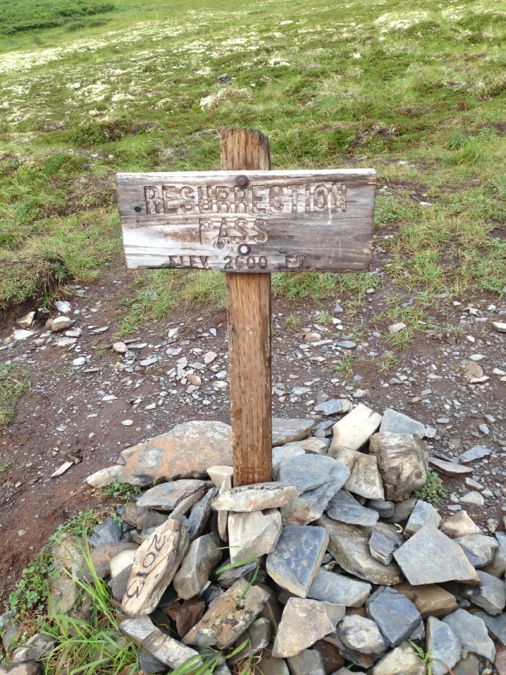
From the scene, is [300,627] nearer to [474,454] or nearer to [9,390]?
[474,454]

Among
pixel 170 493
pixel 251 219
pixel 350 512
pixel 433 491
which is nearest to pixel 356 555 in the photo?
pixel 350 512

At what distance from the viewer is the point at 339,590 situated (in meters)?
2.79

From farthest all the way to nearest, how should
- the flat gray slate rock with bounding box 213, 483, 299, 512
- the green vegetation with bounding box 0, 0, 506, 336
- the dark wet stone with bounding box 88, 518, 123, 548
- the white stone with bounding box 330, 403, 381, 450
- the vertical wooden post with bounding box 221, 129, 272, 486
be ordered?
the green vegetation with bounding box 0, 0, 506, 336
the white stone with bounding box 330, 403, 381, 450
the dark wet stone with bounding box 88, 518, 123, 548
the flat gray slate rock with bounding box 213, 483, 299, 512
the vertical wooden post with bounding box 221, 129, 272, 486

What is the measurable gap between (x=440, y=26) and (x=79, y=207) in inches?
614

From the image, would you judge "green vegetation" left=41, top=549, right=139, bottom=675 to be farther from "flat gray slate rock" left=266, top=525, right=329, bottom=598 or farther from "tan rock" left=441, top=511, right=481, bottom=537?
"tan rock" left=441, top=511, right=481, bottom=537

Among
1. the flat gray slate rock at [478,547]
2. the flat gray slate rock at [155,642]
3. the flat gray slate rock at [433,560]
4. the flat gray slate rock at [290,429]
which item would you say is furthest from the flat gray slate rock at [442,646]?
the flat gray slate rock at [290,429]

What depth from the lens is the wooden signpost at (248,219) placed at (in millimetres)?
2322

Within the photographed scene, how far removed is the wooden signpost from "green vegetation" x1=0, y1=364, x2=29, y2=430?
117 inches

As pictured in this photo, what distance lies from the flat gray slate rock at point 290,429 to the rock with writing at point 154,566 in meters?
1.20

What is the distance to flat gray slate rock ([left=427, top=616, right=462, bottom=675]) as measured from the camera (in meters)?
2.53

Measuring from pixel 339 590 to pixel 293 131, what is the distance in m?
10.3

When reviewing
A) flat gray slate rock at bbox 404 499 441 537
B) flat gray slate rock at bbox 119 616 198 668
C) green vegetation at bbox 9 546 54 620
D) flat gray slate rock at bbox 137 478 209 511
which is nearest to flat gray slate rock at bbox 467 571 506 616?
flat gray slate rock at bbox 404 499 441 537

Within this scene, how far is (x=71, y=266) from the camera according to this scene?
7.13 m

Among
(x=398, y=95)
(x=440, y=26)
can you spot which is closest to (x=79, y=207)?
(x=398, y=95)
